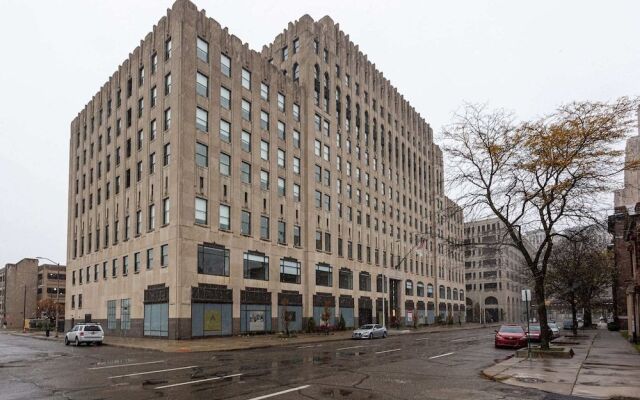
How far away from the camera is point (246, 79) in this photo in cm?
5059

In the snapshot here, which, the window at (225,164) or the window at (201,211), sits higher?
the window at (225,164)

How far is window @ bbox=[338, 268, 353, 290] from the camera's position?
61.7 m

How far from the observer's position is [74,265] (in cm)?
6200

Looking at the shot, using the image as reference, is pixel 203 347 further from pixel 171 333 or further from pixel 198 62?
pixel 198 62

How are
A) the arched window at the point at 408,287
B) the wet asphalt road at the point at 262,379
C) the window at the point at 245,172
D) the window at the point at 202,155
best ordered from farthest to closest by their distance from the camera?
1. the arched window at the point at 408,287
2. the window at the point at 245,172
3. the window at the point at 202,155
4. the wet asphalt road at the point at 262,379

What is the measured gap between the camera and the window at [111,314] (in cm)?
4984

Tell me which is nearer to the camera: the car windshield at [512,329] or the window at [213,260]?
the car windshield at [512,329]

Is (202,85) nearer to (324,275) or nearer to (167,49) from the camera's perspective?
(167,49)

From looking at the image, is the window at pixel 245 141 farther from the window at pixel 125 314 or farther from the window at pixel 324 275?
the window at pixel 125 314

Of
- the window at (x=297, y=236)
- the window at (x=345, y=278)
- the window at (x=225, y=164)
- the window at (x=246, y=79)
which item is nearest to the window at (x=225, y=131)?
the window at (x=225, y=164)

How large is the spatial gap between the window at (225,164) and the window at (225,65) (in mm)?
7935

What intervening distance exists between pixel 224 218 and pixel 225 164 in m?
5.04

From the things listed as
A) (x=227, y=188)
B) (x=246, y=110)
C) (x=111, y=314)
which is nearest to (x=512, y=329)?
(x=227, y=188)

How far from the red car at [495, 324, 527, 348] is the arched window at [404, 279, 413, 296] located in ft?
156
